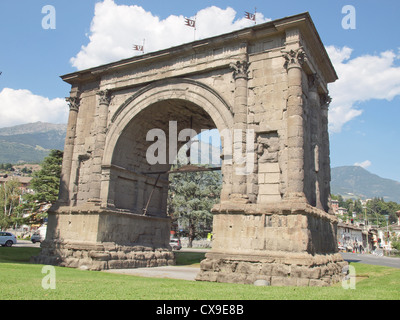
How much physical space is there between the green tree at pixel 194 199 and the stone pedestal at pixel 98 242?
21439 mm

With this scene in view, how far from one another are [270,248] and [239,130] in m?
4.16

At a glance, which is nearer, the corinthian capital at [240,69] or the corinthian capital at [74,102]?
the corinthian capital at [240,69]

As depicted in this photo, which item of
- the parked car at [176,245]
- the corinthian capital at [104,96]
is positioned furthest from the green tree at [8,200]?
the corinthian capital at [104,96]

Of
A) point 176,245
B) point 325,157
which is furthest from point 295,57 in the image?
point 176,245

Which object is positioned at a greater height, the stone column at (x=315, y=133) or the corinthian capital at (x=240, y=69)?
the corinthian capital at (x=240, y=69)

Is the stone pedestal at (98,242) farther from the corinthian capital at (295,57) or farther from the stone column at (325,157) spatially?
the corinthian capital at (295,57)

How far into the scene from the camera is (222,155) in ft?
43.9

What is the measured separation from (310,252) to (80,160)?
11548mm

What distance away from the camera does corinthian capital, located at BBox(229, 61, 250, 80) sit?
1337 cm

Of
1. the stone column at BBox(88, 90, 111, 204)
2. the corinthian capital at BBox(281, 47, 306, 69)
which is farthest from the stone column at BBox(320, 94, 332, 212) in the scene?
the stone column at BBox(88, 90, 111, 204)

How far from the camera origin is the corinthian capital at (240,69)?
13.4 m

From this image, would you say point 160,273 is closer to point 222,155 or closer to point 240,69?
point 222,155
